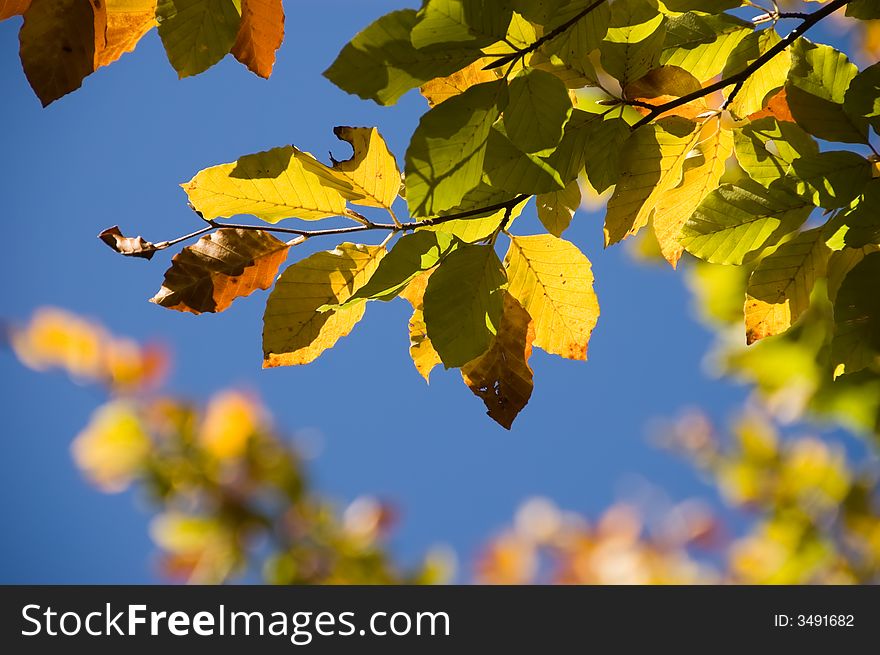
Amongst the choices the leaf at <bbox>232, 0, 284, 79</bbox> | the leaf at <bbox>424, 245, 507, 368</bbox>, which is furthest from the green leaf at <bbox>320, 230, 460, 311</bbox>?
the leaf at <bbox>232, 0, 284, 79</bbox>

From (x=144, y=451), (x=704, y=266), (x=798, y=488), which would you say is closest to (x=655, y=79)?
(x=704, y=266)

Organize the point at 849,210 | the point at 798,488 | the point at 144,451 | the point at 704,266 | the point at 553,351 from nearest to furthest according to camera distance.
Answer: the point at 849,210
the point at 553,351
the point at 704,266
the point at 798,488
the point at 144,451

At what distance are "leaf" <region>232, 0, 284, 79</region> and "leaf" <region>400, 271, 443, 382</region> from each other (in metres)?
0.24

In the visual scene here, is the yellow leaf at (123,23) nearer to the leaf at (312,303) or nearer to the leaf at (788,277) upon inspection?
the leaf at (312,303)

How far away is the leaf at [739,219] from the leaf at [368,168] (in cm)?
27

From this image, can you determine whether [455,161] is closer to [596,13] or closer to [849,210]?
[596,13]

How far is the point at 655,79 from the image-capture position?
0.60 meters

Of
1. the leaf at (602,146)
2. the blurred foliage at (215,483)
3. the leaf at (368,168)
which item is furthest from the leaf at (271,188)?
the blurred foliage at (215,483)

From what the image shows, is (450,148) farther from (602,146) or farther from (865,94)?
(865,94)

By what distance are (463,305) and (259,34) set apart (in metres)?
0.31

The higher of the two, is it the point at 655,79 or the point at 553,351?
the point at 655,79

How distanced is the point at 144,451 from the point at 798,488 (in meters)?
2.87

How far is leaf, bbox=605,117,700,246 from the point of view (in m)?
0.60

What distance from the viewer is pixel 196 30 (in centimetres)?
54
